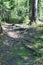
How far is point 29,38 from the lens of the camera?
30.9ft

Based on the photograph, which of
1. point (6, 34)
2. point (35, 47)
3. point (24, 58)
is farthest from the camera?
point (6, 34)

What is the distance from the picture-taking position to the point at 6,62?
259 inches

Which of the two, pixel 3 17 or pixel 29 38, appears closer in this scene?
pixel 29 38

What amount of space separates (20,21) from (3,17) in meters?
1.44

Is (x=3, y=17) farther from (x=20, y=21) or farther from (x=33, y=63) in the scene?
(x=33, y=63)

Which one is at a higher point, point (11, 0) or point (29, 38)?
point (11, 0)

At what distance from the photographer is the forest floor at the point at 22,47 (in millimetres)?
6750

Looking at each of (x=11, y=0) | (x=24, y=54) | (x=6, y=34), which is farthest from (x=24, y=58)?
(x=11, y=0)

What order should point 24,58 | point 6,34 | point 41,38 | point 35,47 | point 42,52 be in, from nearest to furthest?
point 24,58
point 42,52
point 35,47
point 41,38
point 6,34

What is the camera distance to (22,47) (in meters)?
8.16

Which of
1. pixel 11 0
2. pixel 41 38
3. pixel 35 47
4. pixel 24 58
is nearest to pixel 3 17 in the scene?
pixel 11 0

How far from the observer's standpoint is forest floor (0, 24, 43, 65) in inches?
266

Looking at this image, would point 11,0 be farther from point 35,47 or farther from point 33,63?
point 33,63

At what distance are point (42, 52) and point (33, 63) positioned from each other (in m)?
1.05
